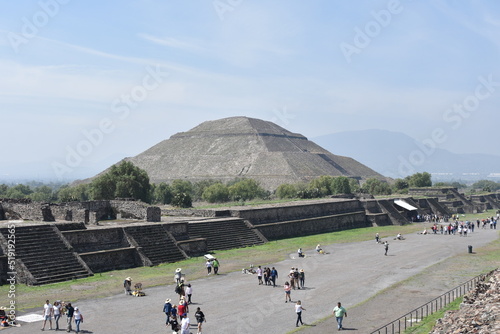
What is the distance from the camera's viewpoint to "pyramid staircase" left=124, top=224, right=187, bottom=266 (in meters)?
32.1

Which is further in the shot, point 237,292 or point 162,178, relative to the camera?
point 162,178

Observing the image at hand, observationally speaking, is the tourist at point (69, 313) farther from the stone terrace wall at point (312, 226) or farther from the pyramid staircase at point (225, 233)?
the stone terrace wall at point (312, 226)

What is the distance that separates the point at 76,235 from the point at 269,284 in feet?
37.5

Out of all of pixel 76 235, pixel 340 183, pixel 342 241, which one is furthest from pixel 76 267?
pixel 340 183

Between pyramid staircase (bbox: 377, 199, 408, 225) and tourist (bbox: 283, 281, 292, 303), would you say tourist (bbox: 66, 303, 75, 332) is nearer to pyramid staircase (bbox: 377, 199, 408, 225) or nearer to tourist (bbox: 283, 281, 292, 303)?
tourist (bbox: 283, 281, 292, 303)

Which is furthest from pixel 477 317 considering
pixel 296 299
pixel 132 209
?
pixel 132 209

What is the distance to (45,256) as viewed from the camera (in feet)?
89.9

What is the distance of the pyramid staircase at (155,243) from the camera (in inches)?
1264

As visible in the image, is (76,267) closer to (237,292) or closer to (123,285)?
(123,285)

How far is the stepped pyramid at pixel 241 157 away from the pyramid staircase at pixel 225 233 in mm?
86594

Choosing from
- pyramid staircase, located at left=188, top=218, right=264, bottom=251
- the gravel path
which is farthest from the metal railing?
pyramid staircase, located at left=188, top=218, right=264, bottom=251

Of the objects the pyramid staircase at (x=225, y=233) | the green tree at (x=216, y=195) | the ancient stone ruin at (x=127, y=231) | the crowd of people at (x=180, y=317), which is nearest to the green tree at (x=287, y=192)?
the green tree at (x=216, y=195)

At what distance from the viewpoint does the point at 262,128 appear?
7441 inches

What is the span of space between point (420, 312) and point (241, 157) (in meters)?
140
